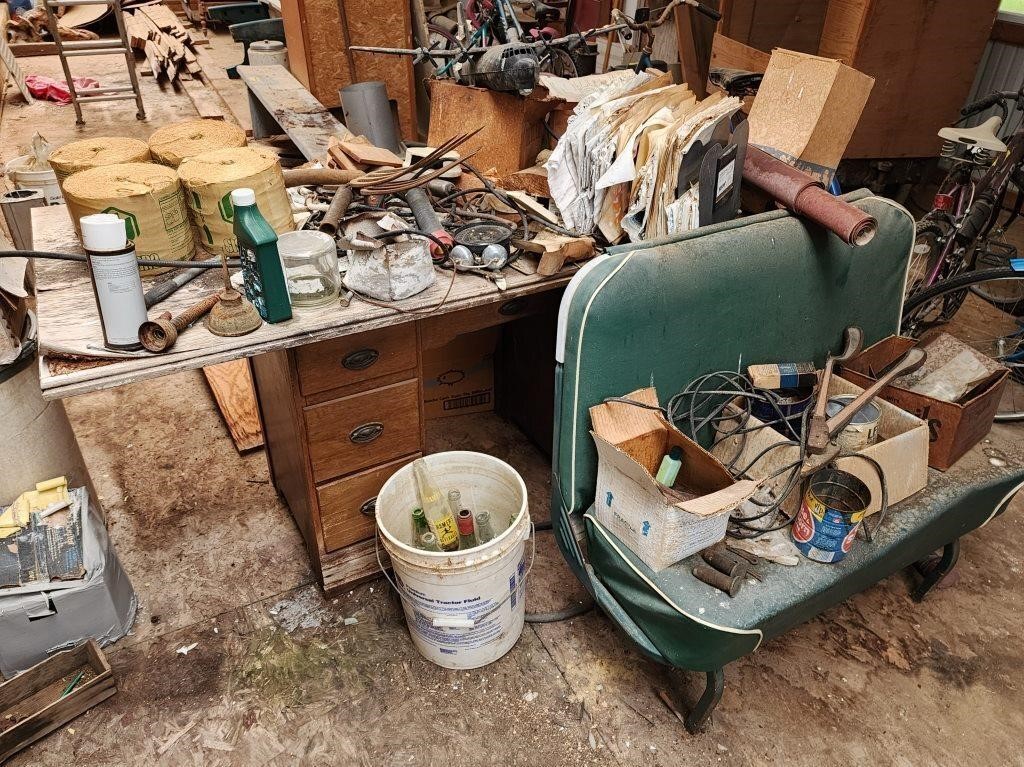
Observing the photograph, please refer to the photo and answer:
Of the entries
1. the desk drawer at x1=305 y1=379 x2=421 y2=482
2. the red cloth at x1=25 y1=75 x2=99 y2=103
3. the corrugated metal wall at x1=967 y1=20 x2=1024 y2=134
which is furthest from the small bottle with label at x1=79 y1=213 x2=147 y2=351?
the red cloth at x1=25 y1=75 x2=99 y2=103

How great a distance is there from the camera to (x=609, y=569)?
1.65 meters

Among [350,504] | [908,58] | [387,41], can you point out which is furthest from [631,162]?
[387,41]

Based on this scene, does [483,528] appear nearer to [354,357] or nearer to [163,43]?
[354,357]

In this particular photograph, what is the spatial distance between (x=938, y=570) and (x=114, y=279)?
2280mm

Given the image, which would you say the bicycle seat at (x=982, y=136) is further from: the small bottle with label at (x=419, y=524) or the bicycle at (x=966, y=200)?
the small bottle with label at (x=419, y=524)

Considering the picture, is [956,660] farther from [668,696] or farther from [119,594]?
[119,594]

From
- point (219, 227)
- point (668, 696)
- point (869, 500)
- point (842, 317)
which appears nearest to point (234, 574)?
point (219, 227)

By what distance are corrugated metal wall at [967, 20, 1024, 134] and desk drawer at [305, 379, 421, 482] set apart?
12.3 ft

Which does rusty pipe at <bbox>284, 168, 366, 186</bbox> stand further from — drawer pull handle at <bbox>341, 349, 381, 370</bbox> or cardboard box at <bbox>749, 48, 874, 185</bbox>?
cardboard box at <bbox>749, 48, 874, 185</bbox>

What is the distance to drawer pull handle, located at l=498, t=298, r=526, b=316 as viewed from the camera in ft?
6.28

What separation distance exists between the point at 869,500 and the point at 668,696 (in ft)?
2.36

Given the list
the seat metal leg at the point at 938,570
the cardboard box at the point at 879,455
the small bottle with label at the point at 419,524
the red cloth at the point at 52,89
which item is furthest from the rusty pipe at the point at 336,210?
the red cloth at the point at 52,89

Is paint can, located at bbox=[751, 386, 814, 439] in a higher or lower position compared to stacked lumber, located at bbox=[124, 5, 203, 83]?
lower

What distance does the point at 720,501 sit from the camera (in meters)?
1.46
